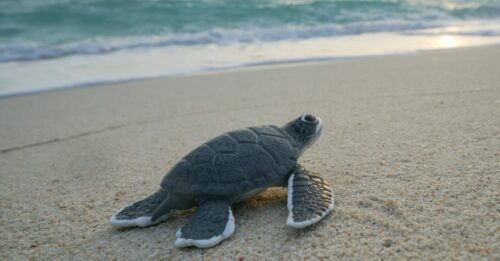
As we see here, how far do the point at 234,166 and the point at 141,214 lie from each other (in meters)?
0.58

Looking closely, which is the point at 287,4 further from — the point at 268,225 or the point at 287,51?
the point at 268,225

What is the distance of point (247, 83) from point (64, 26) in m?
9.33

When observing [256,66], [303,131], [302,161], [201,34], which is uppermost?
[303,131]

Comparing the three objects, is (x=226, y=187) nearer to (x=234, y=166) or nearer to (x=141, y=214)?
(x=234, y=166)

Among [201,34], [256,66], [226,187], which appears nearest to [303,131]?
[226,187]

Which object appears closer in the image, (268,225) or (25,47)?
(268,225)

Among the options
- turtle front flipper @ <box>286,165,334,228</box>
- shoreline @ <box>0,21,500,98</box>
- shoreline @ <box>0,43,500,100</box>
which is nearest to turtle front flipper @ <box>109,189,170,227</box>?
turtle front flipper @ <box>286,165,334,228</box>

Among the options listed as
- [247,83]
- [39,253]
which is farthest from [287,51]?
[39,253]

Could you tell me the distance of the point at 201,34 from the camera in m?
→ 11.8

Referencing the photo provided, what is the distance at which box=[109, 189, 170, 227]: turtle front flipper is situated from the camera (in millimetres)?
2342

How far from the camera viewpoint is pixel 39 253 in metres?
2.29

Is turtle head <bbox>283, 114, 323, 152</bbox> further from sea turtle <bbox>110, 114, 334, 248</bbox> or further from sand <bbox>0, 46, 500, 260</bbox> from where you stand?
sand <bbox>0, 46, 500, 260</bbox>

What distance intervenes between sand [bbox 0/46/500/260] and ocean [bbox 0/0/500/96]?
1.80m

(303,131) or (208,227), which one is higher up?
(303,131)
